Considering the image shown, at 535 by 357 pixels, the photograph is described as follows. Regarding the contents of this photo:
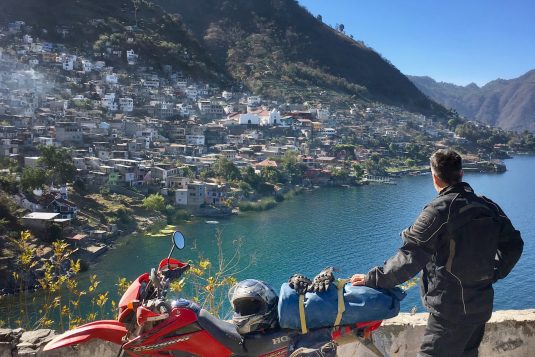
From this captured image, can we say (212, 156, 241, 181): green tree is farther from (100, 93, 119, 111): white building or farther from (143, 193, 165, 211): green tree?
(100, 93, 119, 111): white building

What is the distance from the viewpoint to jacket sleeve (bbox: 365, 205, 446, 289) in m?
1.40

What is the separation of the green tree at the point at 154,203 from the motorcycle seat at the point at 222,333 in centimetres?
1956

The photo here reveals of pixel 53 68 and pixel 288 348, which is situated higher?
pixel 53 68

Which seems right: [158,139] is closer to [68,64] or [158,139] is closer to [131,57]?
[68,64]

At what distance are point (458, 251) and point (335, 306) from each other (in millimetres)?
412

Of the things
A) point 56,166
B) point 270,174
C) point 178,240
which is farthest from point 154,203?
point 178,240

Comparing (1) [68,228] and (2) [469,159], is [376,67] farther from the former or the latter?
(1) [68,228]

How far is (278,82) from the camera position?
5888cm

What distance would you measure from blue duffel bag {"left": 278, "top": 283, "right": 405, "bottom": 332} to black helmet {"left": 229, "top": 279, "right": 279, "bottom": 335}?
0.22ft

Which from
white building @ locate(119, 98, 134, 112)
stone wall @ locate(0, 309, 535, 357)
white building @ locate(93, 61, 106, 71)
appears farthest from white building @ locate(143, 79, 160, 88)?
stone wall @ locate(0, 309, 535, 357)

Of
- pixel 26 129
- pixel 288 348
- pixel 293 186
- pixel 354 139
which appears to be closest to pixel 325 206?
pixel 293 186

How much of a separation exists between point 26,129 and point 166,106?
13819 mm

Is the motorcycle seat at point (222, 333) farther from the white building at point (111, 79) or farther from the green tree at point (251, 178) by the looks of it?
the white building at point (111, 79)

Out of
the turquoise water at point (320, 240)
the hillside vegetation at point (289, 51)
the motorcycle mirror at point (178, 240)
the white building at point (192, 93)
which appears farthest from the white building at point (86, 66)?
the motorcycle mirror at point (178, 240)
